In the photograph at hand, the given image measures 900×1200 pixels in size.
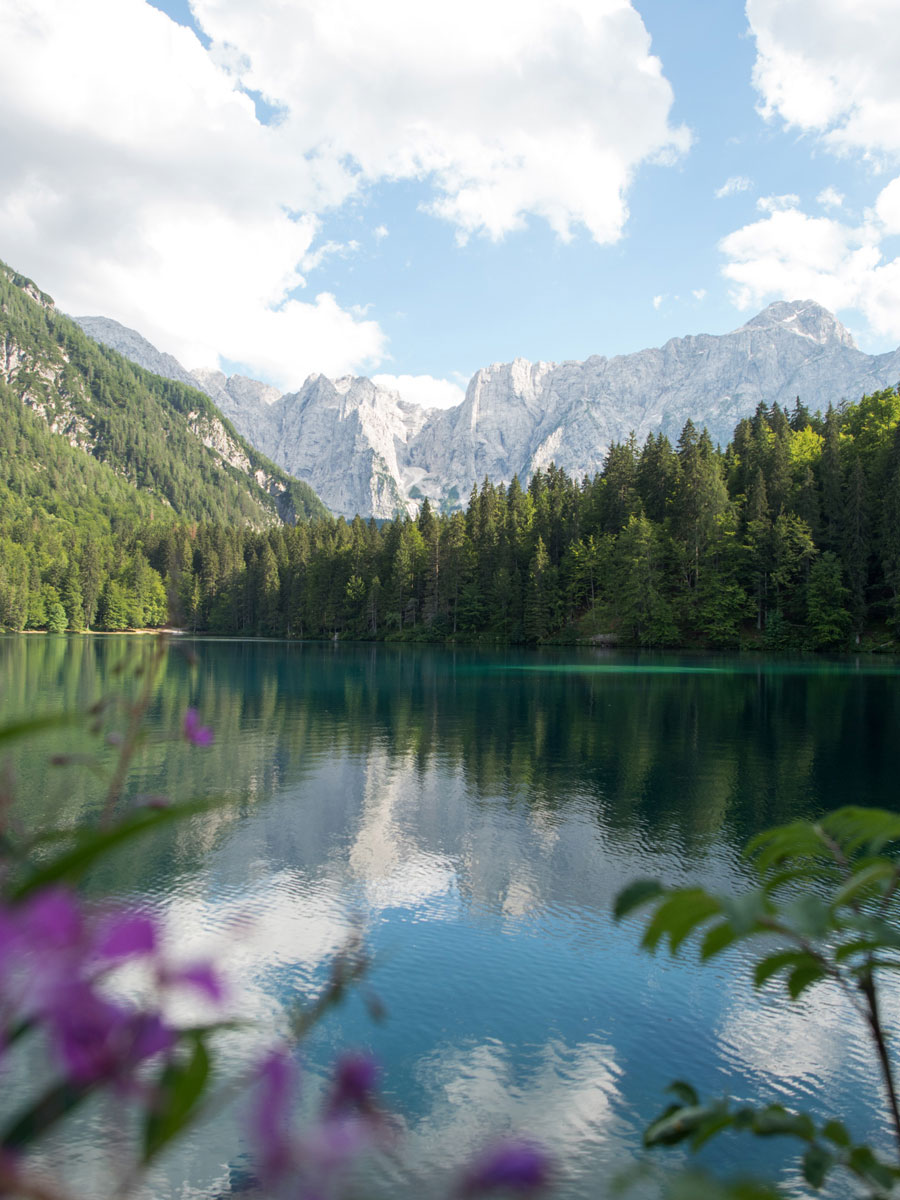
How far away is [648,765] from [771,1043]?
13.1 m

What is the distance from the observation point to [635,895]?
172 centimetres

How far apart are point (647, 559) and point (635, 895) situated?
2938 inches

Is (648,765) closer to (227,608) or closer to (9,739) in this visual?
(9,739)

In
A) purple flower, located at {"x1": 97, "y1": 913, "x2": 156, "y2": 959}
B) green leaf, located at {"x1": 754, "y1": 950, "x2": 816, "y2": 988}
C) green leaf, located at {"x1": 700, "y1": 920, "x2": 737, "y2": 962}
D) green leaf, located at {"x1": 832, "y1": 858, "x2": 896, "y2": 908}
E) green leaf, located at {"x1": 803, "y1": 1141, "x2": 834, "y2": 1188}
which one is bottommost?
green leaf, located at {"x1": 803, "y1": 1141, "x2": 834, "y2": 1188}

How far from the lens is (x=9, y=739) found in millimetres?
858

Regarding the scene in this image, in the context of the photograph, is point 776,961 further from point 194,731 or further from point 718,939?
point 194,731

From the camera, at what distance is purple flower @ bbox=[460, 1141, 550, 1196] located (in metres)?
0.68

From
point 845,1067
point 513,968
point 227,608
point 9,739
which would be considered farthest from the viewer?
point 227,608

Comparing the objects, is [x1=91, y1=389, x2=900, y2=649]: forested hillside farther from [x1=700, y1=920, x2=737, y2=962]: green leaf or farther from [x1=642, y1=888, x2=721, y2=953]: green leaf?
[x1=700, y1=920, x2=737, y2=962]: green leaf

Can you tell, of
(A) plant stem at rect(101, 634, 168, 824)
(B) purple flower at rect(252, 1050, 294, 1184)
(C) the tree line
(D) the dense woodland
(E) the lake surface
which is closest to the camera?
(B) purple flower at rect(252, 1050, 294, 1184)

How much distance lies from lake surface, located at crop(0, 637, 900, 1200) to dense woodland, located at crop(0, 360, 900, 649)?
35.0 meters

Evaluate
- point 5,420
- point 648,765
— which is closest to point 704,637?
point 648,765

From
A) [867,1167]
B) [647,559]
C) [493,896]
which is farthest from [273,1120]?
[647,559]

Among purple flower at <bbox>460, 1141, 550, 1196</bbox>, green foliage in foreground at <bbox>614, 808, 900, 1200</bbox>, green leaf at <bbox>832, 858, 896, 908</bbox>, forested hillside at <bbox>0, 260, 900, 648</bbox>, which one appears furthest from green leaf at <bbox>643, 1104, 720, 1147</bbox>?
forested hillside at <bbox>0, 260, 900, 648</bbox>
